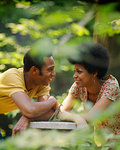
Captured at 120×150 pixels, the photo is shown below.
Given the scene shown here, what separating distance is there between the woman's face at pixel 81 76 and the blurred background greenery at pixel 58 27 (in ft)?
0.82

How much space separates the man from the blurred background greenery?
0.66 ft

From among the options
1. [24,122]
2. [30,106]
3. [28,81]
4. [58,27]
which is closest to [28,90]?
[28,81]

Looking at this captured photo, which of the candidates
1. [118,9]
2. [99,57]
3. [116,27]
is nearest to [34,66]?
[99,57]

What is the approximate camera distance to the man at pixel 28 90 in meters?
2.93

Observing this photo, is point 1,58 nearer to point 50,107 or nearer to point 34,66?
point 34,66

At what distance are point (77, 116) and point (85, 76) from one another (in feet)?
2.46

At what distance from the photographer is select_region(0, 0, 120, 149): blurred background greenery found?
1467 mm

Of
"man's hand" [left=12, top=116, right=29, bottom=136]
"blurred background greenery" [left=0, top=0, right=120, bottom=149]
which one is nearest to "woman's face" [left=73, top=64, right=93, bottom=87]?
"blurred background greenery" [left=0, top=0, right=120, bottom=149]

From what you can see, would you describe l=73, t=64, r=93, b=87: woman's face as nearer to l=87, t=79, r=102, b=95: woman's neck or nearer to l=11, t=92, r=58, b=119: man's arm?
l=87, t=79, r=102, b=95: woman's neck

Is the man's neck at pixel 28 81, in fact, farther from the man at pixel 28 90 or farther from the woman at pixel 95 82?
the woman at pixel 95 82

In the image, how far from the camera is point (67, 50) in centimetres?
124

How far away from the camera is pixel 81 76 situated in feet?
11.3

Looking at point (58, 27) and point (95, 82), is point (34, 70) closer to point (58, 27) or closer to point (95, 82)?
point (95, 82)

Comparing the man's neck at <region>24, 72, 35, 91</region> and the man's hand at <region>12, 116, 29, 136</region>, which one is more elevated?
the man's neck at <region>24, 72, 35, 91</region>
